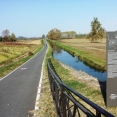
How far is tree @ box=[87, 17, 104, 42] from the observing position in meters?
108

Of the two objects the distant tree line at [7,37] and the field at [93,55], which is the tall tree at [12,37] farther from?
the field at [93,55]

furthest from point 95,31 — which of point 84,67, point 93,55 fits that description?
point 84,67

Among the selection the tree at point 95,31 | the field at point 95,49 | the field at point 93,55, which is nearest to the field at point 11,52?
the field at point 93,55

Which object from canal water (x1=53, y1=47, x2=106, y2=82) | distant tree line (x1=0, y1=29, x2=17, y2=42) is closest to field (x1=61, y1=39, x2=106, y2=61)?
canal water (x1=53, y1=47, x2=106, y2=82)

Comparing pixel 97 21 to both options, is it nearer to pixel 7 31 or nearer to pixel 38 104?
pixel 7 31

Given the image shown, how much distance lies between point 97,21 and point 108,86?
350 feet

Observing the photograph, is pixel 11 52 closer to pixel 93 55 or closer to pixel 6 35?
pixel 93 55

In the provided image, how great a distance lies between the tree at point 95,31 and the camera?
354 ft

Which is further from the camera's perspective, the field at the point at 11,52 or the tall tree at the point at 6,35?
the tall tree at the point at 6,35

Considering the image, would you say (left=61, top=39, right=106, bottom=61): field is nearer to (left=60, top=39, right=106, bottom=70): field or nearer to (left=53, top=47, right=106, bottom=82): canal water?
(left=60, top=39, right=106, bottom=70): field

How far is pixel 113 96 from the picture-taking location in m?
8.48

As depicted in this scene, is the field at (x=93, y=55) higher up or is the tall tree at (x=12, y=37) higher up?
the tall tree at (x=12, y=37)

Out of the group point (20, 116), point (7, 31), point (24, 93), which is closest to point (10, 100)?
point (24, 93)

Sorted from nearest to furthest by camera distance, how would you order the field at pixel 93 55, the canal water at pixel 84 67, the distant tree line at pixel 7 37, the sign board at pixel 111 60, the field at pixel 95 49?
1. the sign board at pixel 111 60
2. the canal water at pixel 84 67
3. the field at pixel 93 55
4. the field at pixel 95 49
5. the distant tree line at pixel 7 37
